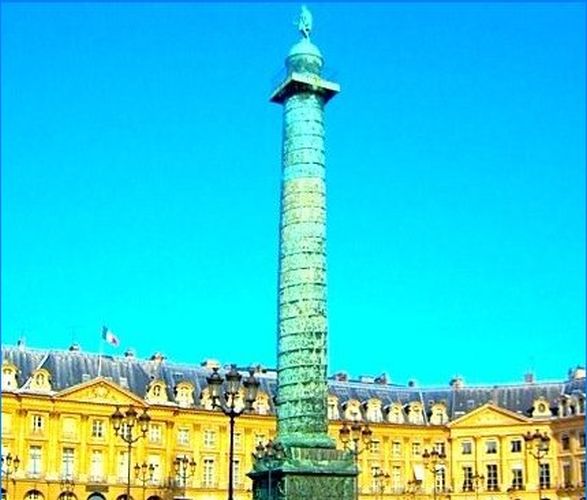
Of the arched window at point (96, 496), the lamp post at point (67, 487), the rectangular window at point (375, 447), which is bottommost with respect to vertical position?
the arched window at point (96, 496)

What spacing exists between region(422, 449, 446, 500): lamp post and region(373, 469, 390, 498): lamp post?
2.34 metres

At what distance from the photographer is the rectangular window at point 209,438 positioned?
5594cm

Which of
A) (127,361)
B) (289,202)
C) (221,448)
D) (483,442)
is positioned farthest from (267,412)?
(289,202)

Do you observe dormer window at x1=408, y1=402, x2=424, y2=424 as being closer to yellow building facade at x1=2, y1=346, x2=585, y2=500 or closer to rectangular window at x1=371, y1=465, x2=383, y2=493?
yellow building facade at x1=2, y1=346, x2=585, y2=500

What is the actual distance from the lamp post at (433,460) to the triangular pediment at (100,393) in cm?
1492

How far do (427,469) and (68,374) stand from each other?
2029 cm

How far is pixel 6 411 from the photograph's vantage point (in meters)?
50.9

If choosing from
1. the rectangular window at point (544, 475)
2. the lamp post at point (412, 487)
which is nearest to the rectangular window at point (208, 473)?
the lamp post at point (412, 487)

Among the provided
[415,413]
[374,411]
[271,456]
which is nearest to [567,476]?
[415,413]

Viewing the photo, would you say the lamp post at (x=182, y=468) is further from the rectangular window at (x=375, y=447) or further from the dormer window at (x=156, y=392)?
the rectangular window at (x=375, y=447)

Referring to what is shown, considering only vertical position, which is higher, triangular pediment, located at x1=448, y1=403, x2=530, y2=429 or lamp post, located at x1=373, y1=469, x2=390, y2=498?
triangular pediment, located at x1=448, y1=403, x2=530, y2=429

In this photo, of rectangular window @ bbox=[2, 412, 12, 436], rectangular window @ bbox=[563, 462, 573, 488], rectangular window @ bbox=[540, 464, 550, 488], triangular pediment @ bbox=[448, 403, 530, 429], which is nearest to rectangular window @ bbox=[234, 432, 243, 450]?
rectangular window @ bbox=[2, 412, 12, 436]

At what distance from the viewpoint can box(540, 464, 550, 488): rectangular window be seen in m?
57.8

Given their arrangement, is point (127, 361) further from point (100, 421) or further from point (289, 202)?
point (289, 202)
